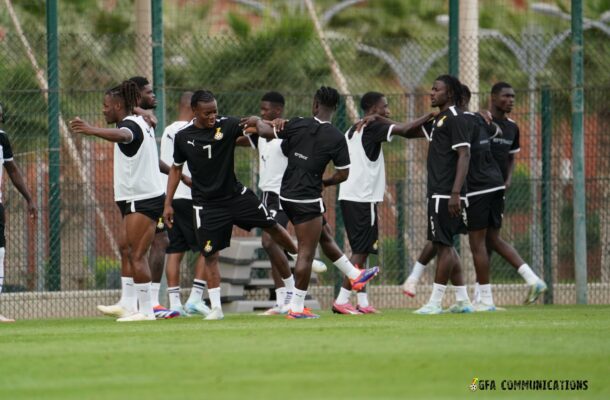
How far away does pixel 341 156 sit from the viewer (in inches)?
527

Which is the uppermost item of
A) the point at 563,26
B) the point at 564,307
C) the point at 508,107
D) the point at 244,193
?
the point at 563,26

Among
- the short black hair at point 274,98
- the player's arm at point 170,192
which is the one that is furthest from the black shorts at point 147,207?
the short black hair at point 274,98

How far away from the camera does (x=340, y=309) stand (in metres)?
14.7

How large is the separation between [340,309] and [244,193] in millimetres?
1970

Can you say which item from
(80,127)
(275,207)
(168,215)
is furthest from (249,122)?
(275,207)

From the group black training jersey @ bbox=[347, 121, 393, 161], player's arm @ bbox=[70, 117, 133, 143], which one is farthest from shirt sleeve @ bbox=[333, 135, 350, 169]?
player's arm @ bbox=[70, 117, 133, 143]

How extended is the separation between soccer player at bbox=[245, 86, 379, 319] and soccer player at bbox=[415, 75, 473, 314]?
1.23 m

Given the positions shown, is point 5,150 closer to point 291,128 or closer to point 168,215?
point 168,215

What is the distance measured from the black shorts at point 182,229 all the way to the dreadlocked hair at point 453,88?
3.01 m

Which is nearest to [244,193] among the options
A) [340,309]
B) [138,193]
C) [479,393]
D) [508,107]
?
[138,193]

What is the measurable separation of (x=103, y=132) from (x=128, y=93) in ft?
3.14

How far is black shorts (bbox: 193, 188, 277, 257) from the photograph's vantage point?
13328 mm

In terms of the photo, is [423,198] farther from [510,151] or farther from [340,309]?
[340,309]

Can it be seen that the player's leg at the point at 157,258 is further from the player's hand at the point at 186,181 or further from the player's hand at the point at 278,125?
the player's hand at the point at 278,125
